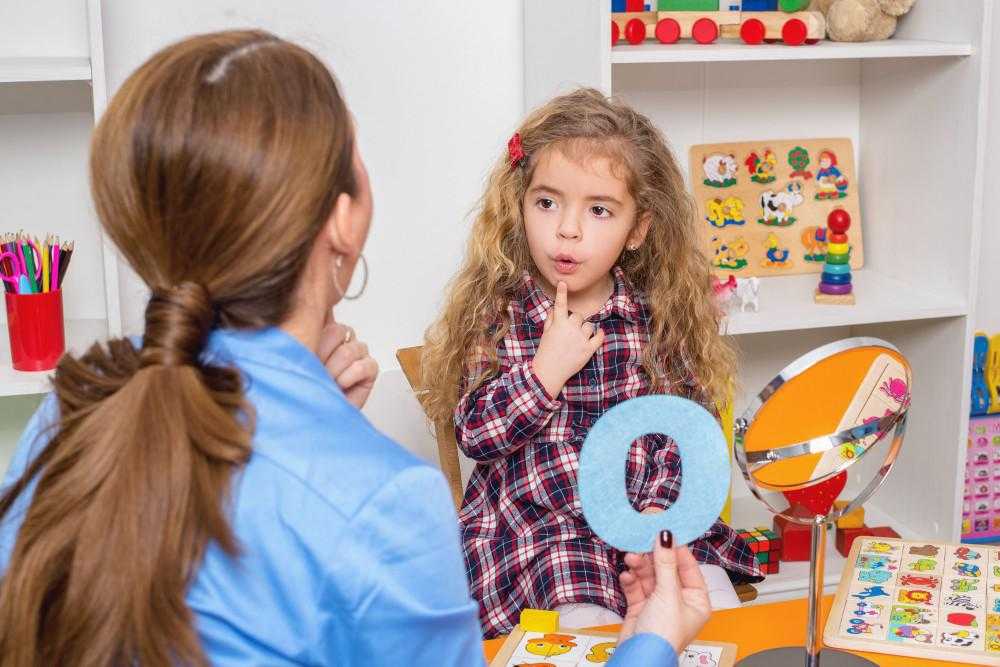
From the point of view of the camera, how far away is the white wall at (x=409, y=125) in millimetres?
2064

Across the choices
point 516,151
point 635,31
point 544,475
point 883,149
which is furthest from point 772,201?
point 544,475

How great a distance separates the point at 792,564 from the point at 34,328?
1405mm

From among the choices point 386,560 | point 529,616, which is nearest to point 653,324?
point 529,616

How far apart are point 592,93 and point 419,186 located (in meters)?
0.55

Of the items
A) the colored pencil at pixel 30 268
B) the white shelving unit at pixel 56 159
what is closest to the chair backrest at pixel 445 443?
the white shelving unit at pixel 56 159

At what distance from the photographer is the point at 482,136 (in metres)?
2.17

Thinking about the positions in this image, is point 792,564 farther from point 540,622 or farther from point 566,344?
point 540,622

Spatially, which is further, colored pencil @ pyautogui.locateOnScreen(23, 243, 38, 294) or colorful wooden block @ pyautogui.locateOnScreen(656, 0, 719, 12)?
colorful wooden block @ pyautogui.locateOnScreen(656, 0, 719, 12)

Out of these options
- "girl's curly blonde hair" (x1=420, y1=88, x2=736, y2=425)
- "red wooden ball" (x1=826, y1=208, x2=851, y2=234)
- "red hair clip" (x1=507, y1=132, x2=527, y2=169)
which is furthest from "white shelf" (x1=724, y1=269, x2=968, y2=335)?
"red hair clip" (x1=507, y1=132, x2=527, y2=169)

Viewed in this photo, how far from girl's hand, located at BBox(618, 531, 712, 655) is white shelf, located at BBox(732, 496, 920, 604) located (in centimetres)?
111

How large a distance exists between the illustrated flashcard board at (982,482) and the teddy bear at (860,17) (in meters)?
0.79

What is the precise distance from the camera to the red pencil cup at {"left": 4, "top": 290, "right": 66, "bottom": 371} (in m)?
1.72

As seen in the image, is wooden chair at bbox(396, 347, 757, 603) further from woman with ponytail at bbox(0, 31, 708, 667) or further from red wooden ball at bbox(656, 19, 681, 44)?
woman with ponytail at bbox(0, 31, 708, 667)

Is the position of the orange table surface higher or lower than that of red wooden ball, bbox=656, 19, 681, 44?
lower
